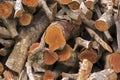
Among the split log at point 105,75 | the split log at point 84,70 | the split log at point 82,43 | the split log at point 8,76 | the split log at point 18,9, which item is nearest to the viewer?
the split log at point 105,75

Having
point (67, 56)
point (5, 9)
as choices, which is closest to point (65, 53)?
point (67, 56)

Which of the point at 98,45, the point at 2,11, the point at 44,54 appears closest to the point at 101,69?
the point at 98,45

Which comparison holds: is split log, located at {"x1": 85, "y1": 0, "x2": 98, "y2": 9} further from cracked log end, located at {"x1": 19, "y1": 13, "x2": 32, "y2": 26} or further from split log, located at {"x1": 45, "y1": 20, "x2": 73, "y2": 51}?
cracked log end, located at {"x1": 19, "y1": 13, "x2": 32, "y2": 26}

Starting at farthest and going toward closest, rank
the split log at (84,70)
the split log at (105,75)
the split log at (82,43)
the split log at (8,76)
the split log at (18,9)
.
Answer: the split log at (8,76)
the split log at (18,9)
the split log at (82,43)
the split log at (84,70)
the split log at (105,75)

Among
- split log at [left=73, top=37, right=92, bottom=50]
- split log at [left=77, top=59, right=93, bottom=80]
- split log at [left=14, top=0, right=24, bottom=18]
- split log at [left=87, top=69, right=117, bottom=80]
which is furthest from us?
split log at [left=14, top=0, right=24, bottom=18]

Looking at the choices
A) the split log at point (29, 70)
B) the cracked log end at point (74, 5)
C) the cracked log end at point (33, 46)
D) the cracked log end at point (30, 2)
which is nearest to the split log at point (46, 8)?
the cracked log end at point (30, 2)

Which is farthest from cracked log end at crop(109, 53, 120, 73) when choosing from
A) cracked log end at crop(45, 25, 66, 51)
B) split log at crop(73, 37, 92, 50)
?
cracked log end at crop(45, 25, 66, 51)

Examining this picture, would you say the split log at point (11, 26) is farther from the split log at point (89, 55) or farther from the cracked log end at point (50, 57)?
the split log at point (89, 55)
